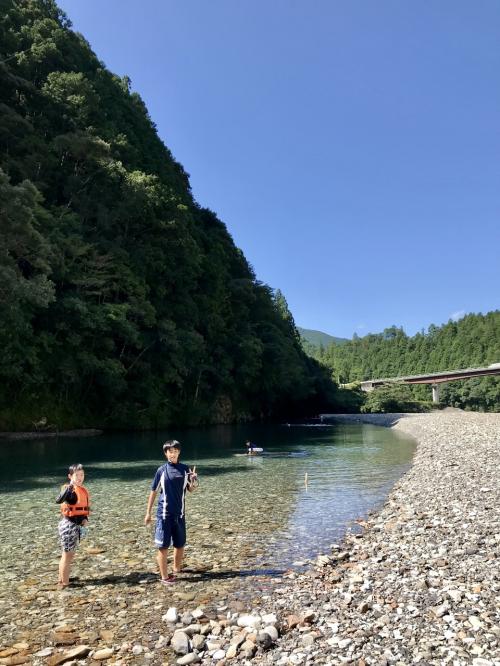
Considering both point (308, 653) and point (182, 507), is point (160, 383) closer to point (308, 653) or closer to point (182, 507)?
point (182, 507)

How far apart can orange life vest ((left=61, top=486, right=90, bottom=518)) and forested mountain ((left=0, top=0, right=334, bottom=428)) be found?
2803 cm

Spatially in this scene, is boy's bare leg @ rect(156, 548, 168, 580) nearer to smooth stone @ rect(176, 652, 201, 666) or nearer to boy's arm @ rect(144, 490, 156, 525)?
boy's arm @ rect(144, 490, 156, 525)

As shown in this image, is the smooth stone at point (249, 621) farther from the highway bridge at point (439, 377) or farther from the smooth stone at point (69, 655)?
the highway bridge at point (439, 377)

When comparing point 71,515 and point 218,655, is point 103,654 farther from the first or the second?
point 71,515

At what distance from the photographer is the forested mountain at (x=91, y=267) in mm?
39906

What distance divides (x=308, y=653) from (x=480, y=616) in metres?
2.35

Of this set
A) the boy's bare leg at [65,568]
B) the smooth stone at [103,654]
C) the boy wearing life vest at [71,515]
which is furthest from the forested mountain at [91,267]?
the smooth stone at [103,654]

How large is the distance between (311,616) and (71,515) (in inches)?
181

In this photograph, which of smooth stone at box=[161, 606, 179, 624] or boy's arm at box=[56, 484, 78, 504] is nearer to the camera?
smooth stone at box=[161, 606, 179, 624]

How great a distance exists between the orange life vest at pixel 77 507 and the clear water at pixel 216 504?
1748mm

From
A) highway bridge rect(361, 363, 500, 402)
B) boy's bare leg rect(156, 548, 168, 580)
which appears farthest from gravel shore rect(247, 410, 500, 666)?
highway bridge rect(361, 363, 500, 402)

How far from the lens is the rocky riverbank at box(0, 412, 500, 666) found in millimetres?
5789

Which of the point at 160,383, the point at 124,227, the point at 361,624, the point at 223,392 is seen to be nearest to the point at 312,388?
the point at 223,392

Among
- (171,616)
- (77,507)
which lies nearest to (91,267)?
(77,507)
